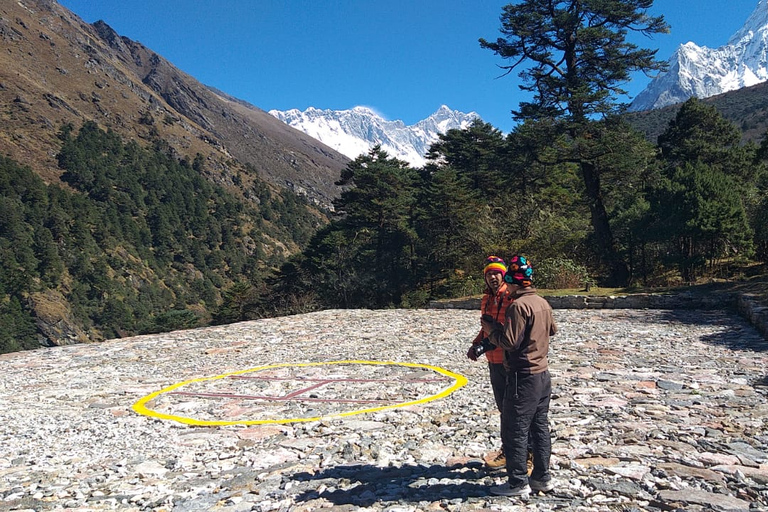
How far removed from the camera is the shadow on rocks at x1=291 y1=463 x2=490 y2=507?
394 cm

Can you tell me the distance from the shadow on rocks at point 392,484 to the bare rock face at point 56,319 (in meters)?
89.2

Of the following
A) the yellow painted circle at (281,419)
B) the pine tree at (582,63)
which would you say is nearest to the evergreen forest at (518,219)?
the pine tree at (582,63)

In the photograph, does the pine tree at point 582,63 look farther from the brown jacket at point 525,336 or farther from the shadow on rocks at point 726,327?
the brown jacket at point 525,336

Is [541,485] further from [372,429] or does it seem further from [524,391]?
[372,429]

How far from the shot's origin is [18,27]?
7111 inches

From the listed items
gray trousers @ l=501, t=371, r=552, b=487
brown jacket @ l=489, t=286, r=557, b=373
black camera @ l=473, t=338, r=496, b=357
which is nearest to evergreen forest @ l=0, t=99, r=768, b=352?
black camera @ l=473, t=338, r=496, b=357

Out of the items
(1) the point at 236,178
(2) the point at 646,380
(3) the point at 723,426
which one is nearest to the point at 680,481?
(3) the point at 723,426

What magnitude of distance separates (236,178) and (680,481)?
181 m

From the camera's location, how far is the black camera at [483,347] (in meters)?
4.39

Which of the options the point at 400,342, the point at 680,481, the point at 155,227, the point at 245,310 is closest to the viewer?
the point at 680,481

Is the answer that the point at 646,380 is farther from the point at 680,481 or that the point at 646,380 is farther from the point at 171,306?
the point at 171,306

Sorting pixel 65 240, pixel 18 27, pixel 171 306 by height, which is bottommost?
pixel 171 306

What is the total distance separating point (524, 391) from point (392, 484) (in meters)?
1.30

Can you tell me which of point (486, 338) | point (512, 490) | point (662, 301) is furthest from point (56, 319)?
point (512, 490)
